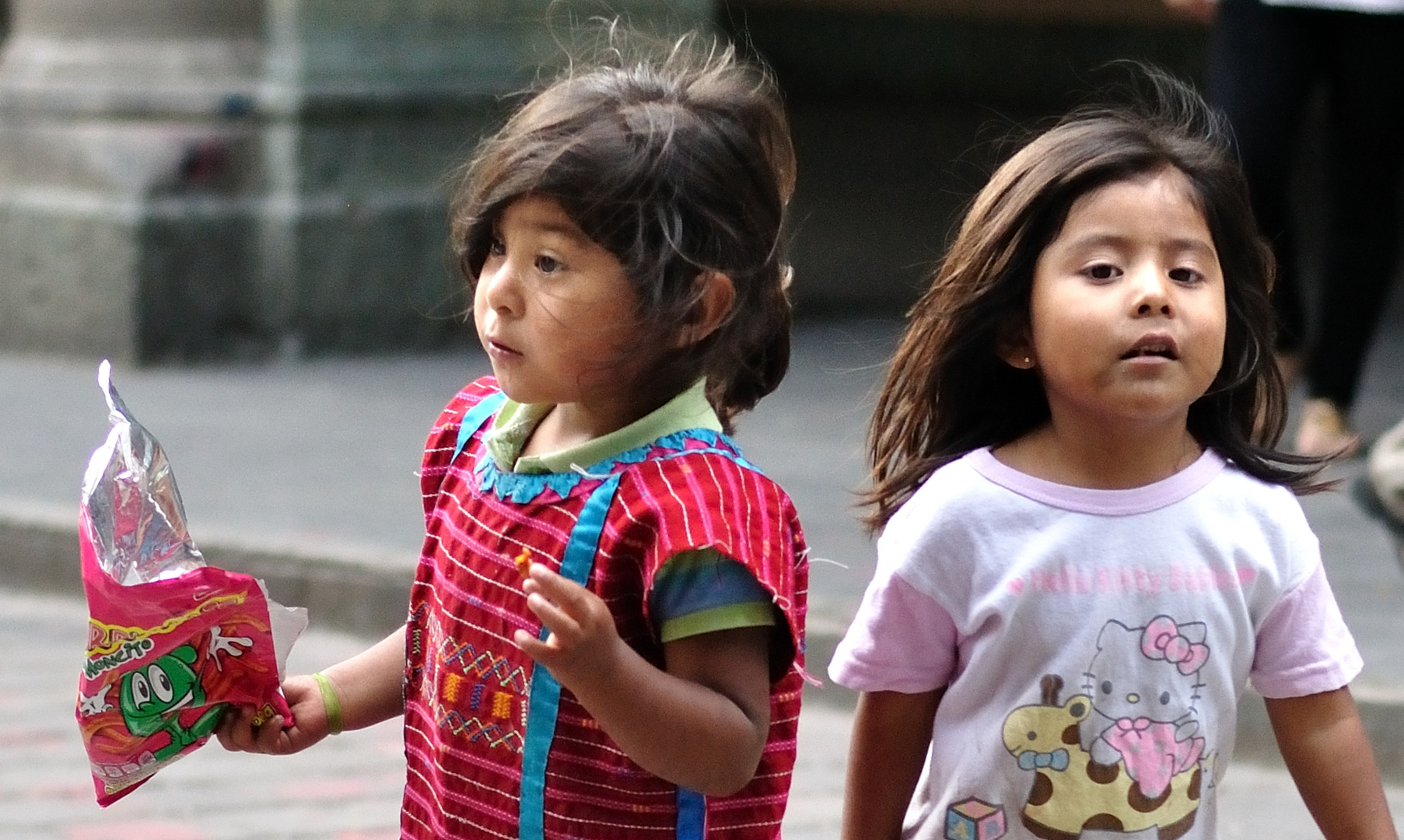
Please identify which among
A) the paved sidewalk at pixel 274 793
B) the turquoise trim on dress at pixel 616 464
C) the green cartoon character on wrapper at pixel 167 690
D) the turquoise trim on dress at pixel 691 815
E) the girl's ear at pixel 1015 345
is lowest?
the paved sidewalk at pixel 274 793

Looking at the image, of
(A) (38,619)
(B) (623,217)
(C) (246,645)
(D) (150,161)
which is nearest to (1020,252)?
(B) (623,217)

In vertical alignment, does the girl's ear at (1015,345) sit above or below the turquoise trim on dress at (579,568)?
above

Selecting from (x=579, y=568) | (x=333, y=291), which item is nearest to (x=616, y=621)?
(x=579, y=568)

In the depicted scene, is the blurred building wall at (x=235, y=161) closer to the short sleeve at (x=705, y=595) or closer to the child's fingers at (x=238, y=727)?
the child's fingers at (x=238, y=727)

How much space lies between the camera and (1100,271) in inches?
85.5

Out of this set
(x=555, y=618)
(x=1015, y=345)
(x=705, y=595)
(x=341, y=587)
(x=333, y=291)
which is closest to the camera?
(x=555, y=618)

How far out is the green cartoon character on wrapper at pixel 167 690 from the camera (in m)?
2.20

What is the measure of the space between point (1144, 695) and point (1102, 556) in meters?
0.13

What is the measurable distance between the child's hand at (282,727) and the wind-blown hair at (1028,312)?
591 millimetres

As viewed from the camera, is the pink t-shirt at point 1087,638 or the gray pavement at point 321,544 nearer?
the pink t-shirt at point 1087,638

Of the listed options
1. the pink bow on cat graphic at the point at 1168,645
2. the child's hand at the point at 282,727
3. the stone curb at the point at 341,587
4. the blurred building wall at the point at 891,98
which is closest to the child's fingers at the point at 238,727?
the child's hand at the point at 282,727

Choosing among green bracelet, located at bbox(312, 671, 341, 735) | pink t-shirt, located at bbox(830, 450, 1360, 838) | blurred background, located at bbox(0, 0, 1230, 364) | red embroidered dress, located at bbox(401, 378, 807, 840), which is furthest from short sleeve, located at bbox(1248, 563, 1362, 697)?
blurred background, located at bbox(0, 0, 1230, 364)

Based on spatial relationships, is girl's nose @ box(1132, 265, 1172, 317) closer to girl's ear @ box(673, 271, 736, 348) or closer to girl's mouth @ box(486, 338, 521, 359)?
girl's ear @ box(673, 271, 736, 348)

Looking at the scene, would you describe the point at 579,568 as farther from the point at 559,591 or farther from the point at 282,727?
the point at 282,727
